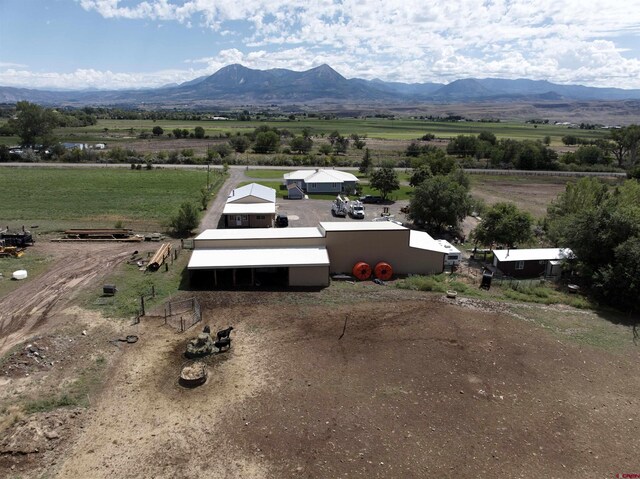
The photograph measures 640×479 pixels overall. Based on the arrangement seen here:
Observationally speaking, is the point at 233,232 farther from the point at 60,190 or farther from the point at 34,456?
the point at 60,190

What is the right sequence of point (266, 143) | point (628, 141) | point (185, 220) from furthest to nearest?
point (266, 143) → point (628, 141) → point (185, 220)

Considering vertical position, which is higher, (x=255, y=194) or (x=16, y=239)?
(x=255, y=194)

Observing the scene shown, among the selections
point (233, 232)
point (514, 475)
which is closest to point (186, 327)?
point (233, 232)

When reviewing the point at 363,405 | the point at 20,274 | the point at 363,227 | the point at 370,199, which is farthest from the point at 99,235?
the point at 370,199

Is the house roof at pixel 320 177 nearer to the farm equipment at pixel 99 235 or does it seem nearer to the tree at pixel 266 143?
the farm equipment at pixel 99 235

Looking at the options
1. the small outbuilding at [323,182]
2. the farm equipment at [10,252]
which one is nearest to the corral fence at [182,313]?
the farm equipment at [10,252]

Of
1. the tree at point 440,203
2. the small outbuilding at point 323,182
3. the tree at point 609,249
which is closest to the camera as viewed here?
the tree at point 609,249

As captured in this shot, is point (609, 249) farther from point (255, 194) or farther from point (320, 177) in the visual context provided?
point (320, 177)
